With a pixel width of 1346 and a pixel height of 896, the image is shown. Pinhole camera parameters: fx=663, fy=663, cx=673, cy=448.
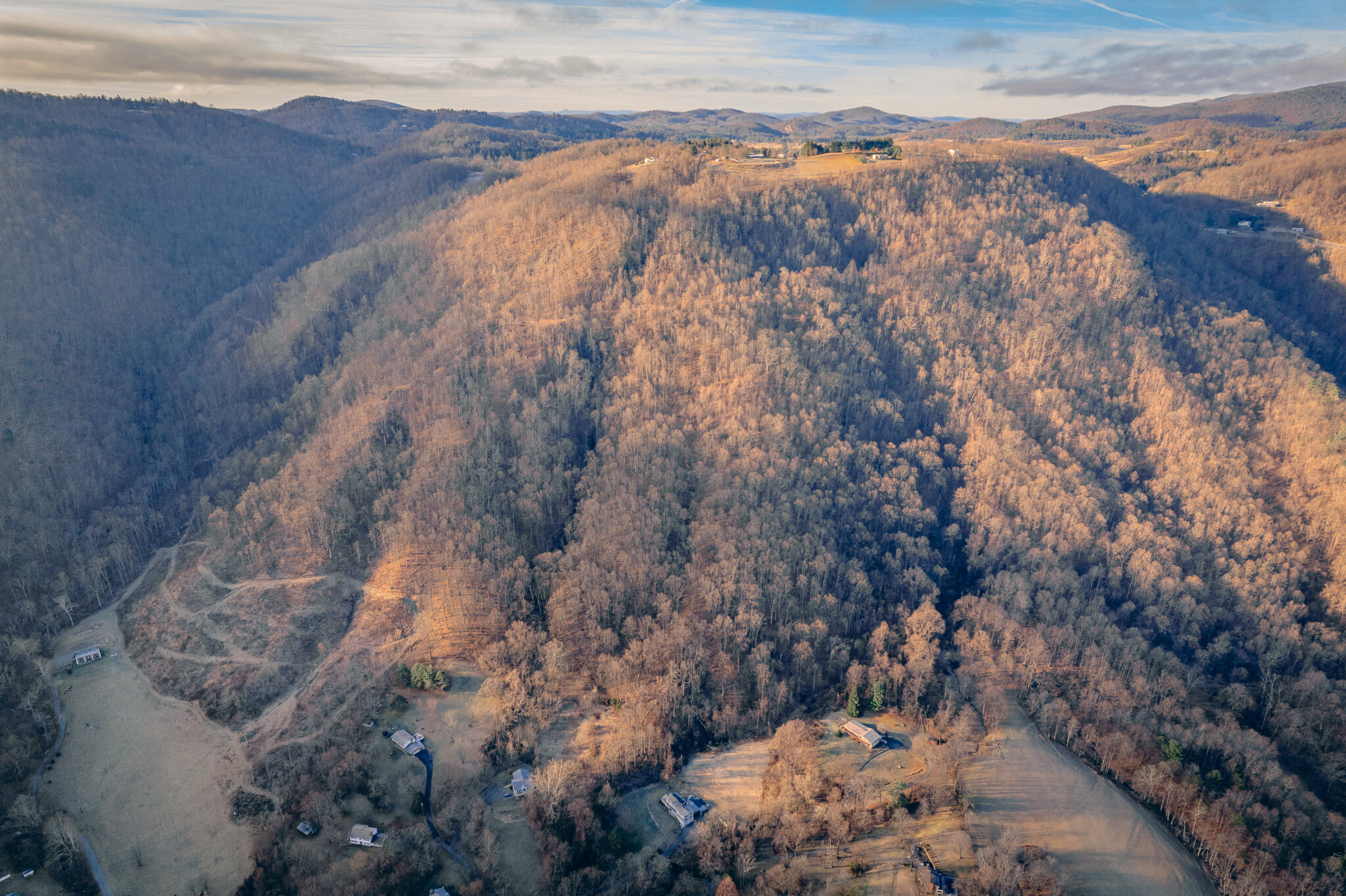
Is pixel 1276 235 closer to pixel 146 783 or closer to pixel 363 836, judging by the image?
pixel 363 836

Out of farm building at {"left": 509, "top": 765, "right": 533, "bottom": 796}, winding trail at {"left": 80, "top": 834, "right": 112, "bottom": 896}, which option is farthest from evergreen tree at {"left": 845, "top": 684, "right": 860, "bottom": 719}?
winding trail at {"left": 80, "top": 834, "right": 112, "bottom": 896}

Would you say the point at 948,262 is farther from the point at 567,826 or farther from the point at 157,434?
the point at 157,434

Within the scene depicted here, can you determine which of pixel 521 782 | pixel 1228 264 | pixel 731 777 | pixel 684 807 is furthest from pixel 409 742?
pixel 1228 264

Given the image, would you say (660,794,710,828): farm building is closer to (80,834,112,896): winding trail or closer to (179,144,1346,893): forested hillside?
(179,144,1346,893): forested hillside

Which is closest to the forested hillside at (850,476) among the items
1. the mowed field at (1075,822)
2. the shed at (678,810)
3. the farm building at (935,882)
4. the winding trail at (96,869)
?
the mowed field at (1075,822)

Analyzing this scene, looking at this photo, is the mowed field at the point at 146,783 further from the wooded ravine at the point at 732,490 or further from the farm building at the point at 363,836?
the farm building at the point at 363,836
